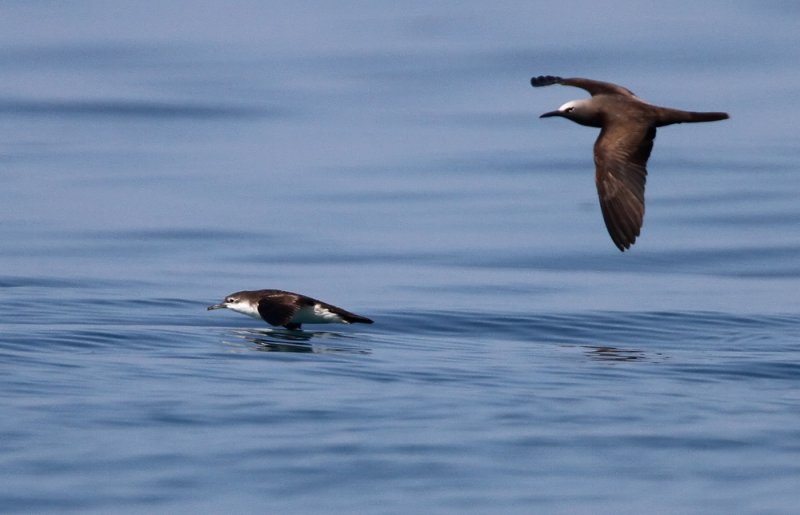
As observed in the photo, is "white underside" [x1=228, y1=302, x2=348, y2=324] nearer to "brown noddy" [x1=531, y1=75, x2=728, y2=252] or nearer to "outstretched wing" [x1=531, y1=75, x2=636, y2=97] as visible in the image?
"outstretched wing" [x1=531, y1=75, x2=636, y2=97]

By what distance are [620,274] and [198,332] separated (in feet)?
22.3

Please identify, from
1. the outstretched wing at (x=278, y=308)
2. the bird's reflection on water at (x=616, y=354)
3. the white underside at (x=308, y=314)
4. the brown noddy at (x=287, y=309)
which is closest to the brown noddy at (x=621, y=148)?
the bird's reflection on water at (x=616, y=354)

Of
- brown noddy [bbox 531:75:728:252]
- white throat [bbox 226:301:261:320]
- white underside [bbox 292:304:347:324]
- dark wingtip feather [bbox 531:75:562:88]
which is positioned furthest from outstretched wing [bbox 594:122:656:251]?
white throat [bbox 226:301:261:320]

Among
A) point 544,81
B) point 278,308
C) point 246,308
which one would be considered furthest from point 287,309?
point 544,81

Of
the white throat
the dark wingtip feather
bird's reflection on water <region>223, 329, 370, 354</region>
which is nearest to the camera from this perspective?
the dark wingtip feather

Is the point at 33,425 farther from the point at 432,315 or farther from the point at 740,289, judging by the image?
the point at 740,289

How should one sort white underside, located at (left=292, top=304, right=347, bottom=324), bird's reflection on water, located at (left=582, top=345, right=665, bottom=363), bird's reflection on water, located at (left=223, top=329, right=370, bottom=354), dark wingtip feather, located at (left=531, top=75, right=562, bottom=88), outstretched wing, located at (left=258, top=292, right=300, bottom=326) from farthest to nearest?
white underside, located at (left=292, top=304, right=347, bottom=324), outstretched wing, located at (left=258, top=292, right=300, bottom=326), bird's reflection on water, located at (left=223, top=329, right=370, bottom=354), bird's reflection on water, located at (left=582, top=345, right=665, bottom=363), dark wingtip feather, located at (left=531, top=75, right=562, bottom=88)

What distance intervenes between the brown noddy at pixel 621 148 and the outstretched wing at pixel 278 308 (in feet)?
12.3

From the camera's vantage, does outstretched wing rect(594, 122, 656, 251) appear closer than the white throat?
Yes

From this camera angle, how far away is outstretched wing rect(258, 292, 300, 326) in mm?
17312

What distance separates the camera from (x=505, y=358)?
52.9ft

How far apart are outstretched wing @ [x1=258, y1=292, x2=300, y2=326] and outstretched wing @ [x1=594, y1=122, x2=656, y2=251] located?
12.7ft

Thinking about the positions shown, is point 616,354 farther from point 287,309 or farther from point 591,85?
point 287,309

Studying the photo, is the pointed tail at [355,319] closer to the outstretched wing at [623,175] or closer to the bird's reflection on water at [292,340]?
the bird's reflection on water at [292,340]
